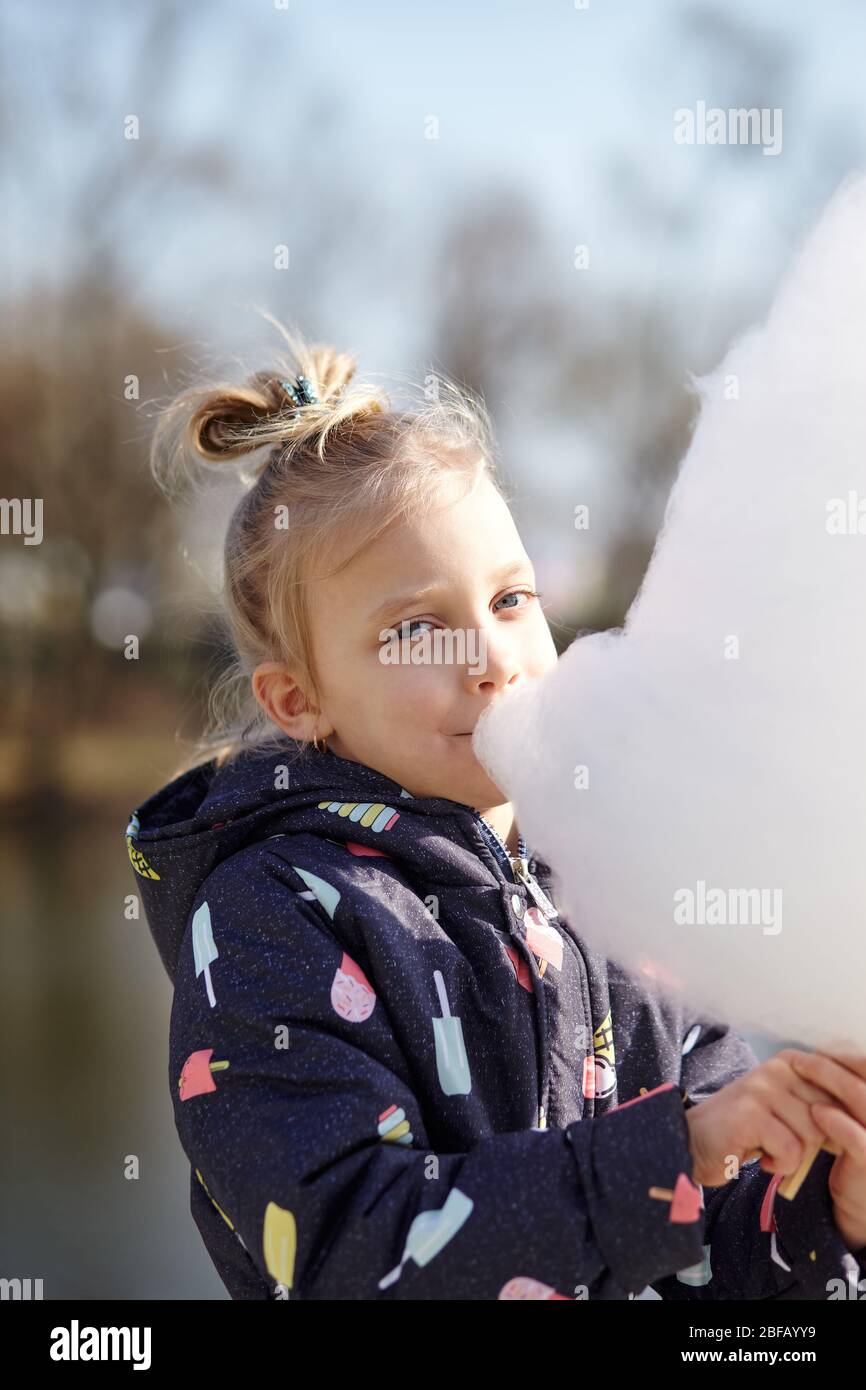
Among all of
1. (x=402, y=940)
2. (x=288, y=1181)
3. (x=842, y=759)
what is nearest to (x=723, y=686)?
(x=842, y=759)

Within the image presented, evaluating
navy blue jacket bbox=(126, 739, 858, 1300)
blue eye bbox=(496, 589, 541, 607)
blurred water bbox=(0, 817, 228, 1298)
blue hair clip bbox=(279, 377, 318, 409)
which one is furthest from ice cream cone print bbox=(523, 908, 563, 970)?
blurred water bbox=(0, 817, 228, 1298)

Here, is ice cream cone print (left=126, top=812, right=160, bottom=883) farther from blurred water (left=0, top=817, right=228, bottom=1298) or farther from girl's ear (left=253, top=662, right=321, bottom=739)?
blurred water (left=0, top=817, right=228, bottom=1298)

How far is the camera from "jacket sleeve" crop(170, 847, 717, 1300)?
0.64 metres

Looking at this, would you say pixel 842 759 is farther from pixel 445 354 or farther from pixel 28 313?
pixel 28 313

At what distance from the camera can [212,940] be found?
2.55 feet

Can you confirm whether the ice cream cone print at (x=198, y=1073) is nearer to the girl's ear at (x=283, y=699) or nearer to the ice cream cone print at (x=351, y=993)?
the ice cream cone print at (x=351, y=993)

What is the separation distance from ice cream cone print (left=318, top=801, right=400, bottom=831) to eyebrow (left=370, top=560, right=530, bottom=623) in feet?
0.41

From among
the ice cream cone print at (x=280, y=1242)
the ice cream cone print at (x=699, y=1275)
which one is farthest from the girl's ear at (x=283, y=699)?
the ice cream cone print at (x=699, y=1275)

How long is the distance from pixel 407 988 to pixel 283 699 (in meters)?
0.27

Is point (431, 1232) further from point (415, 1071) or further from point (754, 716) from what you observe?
point (754, 716)

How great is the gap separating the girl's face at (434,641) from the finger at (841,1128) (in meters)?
0.29

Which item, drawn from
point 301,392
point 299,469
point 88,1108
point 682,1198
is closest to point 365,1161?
point 682,1198

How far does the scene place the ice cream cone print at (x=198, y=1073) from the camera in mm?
726

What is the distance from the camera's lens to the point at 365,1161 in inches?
26.4
